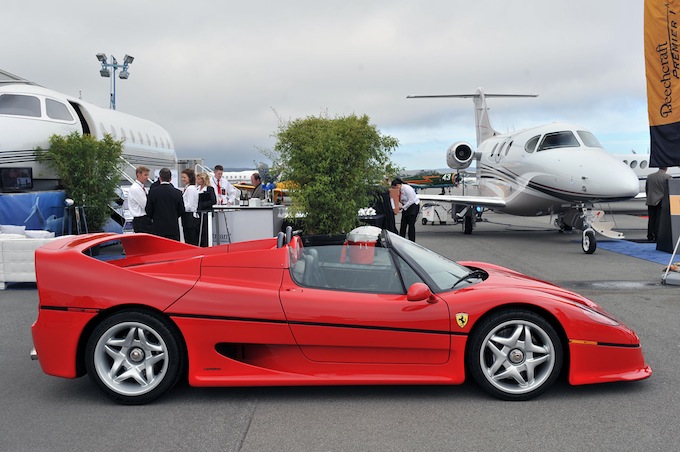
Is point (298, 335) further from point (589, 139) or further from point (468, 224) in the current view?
point (468, 224)

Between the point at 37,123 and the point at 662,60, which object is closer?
the point at 662,60

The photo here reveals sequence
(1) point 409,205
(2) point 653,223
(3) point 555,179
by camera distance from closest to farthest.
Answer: (1) point 409,205, (3) point 555,179, (2) point 653,223

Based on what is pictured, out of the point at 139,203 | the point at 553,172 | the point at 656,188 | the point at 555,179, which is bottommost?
the point at 139,203

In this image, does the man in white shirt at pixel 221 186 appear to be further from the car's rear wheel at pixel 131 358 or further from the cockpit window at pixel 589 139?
the cockpit window at pixel 589 139

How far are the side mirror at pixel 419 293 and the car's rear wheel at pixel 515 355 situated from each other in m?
0.44

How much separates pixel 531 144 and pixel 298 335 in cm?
1446

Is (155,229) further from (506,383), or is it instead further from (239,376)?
(506,383)

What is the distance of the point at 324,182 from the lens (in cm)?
880

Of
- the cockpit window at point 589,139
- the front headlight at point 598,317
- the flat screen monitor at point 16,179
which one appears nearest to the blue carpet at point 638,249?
the cockpit window at point 589,139

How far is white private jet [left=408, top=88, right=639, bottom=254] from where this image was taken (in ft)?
46.9

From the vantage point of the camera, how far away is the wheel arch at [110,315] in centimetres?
415

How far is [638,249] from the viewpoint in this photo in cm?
1388

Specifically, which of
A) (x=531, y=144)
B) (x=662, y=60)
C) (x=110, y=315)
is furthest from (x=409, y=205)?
(x=110, y=315)

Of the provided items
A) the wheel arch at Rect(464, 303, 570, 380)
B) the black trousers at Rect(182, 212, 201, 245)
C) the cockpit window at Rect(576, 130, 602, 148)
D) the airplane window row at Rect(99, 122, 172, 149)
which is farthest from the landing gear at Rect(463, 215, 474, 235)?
the wheel arch at Rect(464, 303, 570, 380)
